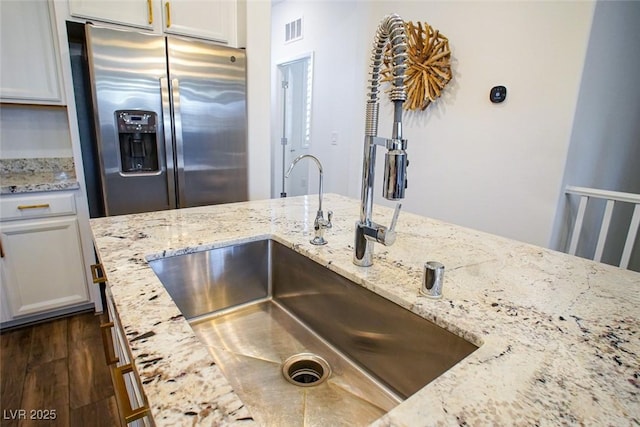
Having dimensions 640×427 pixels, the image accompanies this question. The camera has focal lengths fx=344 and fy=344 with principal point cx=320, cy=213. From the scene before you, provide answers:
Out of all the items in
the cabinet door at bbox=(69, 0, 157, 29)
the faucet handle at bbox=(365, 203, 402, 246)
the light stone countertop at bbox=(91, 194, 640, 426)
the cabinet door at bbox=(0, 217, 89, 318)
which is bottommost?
the cabinet door at bbox=(0, 217, 89, 318)

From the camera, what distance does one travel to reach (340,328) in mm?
962

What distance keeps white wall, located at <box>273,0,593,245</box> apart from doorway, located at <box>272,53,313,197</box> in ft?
5.55

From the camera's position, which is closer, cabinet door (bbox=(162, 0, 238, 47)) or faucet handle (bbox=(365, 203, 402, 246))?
faucet handle (bbox=(365, 203, 402, 246))

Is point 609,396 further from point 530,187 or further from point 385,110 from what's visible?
point 385,110

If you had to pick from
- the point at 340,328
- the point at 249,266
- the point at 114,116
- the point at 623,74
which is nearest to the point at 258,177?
the point at 114,116

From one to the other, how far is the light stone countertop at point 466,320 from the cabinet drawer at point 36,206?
114cm

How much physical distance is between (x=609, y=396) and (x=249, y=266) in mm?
930

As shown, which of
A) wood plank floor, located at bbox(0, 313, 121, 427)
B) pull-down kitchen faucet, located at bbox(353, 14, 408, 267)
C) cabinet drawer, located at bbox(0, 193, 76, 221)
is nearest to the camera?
pull-down kitchen faucet, located at bbox(353, 14, 408, 267)

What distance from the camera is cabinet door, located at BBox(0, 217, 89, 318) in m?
2.01

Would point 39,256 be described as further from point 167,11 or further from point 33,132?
point 167,11

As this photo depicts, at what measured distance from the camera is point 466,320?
2.22 ft

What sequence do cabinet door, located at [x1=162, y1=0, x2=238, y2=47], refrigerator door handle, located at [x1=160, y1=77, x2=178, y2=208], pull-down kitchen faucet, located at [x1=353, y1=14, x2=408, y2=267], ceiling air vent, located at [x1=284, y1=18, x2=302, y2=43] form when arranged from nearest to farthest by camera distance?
pull-down kitchen faucet, located at [x1=353, y1=14, x2=408, y2=267] < refrigerator door handle, located at [x1=160, y1=77, x2=178, y2=208] < cabinet door, located at [x1=162, y1=0, x2=238, y2=47] < ceiling air vent, located at [x1=284, y1=18, x2=302, y2=43]

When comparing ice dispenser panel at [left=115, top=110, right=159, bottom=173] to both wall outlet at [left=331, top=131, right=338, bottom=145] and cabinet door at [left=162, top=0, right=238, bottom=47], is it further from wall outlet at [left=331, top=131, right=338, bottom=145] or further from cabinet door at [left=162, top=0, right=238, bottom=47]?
wall outlet at [left=331, top=131, right=338, bottom=145]

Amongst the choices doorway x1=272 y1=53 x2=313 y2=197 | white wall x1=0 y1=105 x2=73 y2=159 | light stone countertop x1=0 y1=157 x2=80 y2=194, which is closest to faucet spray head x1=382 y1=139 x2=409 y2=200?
light stone countertop x1=0 y1=157 x2=80 y2=194
